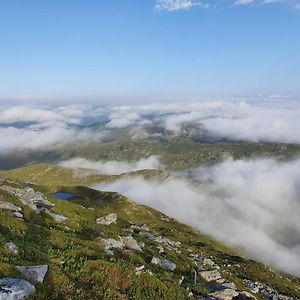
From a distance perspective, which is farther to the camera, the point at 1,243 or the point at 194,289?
the point at 194,289

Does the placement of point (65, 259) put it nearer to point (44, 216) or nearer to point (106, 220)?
point (44, 216)

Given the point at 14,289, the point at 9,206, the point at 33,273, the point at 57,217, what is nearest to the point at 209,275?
the point at 57,217

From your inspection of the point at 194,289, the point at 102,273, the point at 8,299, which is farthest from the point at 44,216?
the point at 8,299

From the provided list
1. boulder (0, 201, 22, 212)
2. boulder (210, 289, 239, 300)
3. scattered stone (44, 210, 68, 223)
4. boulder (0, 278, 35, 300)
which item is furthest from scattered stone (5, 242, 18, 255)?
scattered stone (44, 210, 68, 223)

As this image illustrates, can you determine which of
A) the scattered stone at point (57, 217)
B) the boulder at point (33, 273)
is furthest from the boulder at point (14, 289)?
the scattered stone at point (57, 217)

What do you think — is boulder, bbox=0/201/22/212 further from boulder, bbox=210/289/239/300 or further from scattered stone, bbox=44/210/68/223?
boulder, bbox=210/289/239/300

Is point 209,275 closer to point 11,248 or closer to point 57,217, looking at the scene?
point 57,217
